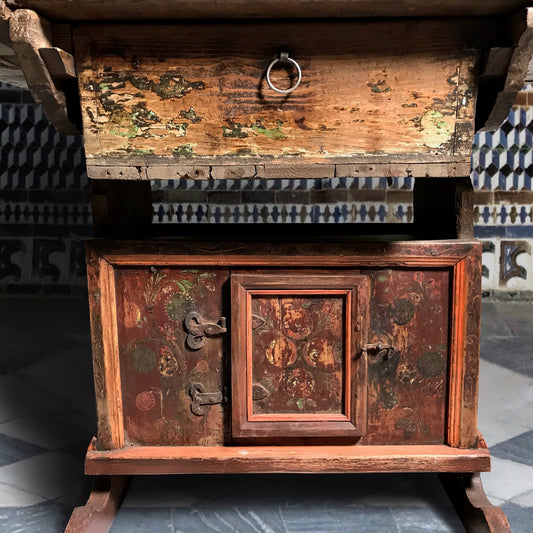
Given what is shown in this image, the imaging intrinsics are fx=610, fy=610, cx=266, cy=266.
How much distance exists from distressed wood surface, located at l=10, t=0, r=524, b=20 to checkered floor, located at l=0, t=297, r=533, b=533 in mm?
1256

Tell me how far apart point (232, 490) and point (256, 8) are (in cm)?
130

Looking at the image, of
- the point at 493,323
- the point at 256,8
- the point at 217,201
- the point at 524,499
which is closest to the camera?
the point at 256,8

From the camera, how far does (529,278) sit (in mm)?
3918

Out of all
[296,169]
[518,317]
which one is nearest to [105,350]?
[296,169]

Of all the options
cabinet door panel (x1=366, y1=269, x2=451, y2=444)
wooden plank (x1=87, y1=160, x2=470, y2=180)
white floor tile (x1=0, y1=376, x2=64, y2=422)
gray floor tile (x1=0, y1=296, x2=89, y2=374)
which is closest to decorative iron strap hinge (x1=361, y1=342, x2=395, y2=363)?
cabinet door panel (x1=366, y1=269, x2=451, y2=444)

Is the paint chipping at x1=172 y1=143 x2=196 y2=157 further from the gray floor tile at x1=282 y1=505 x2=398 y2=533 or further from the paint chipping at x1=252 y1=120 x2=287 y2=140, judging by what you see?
the gray floor tile at x1=282 y1=505 x2=398 y2=533

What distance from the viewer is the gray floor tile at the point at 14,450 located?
1971 millimetres

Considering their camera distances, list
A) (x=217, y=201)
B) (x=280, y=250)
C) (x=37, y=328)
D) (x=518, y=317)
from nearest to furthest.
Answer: (x=280, y=250), (x=37, y=328), (x=518, y=317), (x=217, y=201)

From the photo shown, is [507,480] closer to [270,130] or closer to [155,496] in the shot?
[155,496]

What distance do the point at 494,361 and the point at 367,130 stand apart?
1.95 m

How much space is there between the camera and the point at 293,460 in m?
1.54

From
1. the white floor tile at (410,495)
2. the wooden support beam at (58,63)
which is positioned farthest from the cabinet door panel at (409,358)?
the wooden support beam at (58,63)

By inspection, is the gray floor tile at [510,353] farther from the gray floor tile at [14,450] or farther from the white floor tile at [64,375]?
the gray floor tile at [14,450]

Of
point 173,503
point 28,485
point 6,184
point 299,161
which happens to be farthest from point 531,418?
point 6,184
